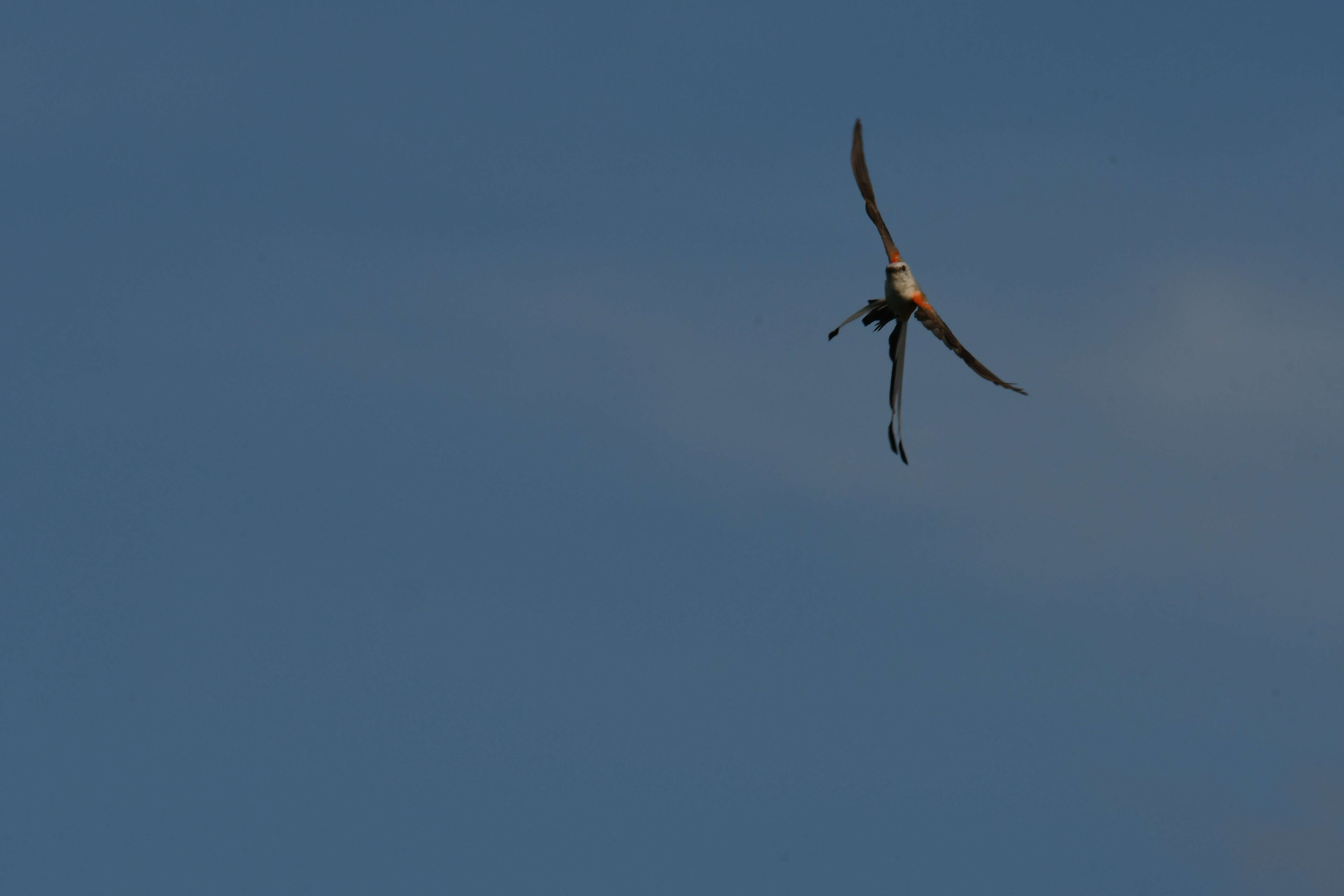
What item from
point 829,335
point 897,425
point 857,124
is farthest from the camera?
point 857,124

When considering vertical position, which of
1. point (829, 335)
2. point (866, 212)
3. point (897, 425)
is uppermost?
point (866, 212)

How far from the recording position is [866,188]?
137 ft

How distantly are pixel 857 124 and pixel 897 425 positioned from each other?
400 inches

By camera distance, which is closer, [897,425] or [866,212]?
[897,425]

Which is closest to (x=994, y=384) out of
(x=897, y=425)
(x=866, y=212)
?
(x=897, y=425)

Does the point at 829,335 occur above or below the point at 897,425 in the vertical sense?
above

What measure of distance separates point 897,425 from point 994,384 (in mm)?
2437

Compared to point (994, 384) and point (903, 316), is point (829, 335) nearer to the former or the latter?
point (903, 316)

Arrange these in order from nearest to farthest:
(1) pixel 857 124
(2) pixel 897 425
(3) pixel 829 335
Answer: (2) pixel 897 425 < (3) pixel 829 335 < (1) pixel 857 124

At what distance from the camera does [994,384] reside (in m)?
35.9

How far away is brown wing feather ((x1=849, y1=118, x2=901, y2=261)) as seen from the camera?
1619 inches

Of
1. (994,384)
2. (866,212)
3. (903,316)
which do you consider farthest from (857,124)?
(994,384)

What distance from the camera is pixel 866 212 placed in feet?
136

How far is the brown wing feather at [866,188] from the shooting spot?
41125mm
